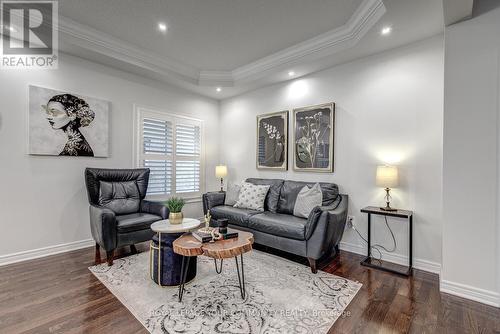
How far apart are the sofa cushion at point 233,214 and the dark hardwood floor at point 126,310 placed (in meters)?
1.31

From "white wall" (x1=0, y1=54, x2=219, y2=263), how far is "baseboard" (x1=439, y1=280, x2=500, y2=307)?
4.39 meters

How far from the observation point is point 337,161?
3547mm

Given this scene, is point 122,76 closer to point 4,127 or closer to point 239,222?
point 4,127

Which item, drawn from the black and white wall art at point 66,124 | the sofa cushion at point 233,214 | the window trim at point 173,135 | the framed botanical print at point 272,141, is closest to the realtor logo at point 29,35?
the black and white wall art at point 66,124

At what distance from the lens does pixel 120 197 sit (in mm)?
3391

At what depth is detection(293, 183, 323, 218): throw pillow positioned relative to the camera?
10.2 ft

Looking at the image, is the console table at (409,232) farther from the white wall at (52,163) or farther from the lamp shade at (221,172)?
the white wall at (52,163)

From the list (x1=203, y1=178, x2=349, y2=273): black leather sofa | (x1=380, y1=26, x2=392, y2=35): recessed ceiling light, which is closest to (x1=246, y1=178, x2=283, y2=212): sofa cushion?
(x1=203, y1=178, x2=349, y2=273): black leather sofa

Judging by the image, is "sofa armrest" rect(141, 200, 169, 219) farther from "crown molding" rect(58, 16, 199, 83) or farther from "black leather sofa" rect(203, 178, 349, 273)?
"crown molding" rect(58, 16, 199, 83)

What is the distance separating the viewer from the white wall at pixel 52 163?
113 inches

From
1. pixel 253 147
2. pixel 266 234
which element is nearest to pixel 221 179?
pixel 253 147

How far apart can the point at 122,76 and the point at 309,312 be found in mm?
4129

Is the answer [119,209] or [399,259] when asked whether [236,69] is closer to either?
[119,209]

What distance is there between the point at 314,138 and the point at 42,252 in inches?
162
